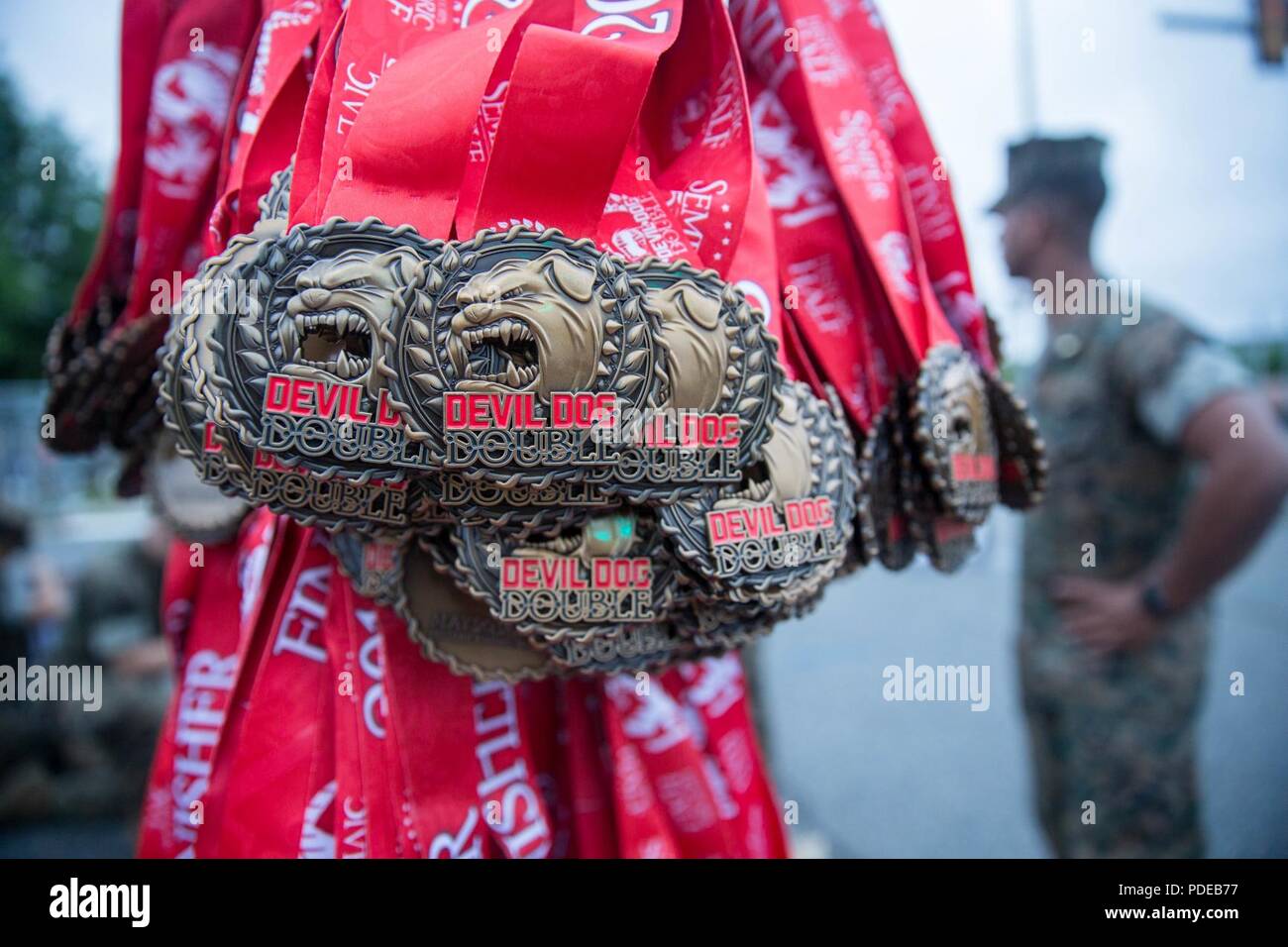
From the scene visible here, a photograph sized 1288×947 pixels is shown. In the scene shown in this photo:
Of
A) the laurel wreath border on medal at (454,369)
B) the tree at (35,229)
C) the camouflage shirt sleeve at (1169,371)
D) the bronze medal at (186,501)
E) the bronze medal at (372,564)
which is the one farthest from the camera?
the tree at (35,229)

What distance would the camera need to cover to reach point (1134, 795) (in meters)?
1.46

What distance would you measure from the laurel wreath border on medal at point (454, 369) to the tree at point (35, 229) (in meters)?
2.43

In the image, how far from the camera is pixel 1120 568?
1.54 meters

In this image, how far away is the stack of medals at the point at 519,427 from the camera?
0.49 meters

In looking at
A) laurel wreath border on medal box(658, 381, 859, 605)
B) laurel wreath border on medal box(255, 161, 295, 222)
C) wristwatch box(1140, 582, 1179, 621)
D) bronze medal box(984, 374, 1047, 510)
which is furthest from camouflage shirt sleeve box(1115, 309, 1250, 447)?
laurel wreath border on medal box(255, 161, 295, 222)

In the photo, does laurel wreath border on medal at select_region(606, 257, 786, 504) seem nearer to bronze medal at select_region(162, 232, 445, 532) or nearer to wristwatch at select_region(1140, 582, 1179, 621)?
bronze medal at select_region(162, 232, 445, 532)

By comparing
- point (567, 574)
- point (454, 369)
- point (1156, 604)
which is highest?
point (454, 369)

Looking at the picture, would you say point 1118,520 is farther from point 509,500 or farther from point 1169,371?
point 509,500

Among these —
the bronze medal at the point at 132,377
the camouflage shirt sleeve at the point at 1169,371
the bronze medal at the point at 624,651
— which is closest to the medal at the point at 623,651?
the bronze medal at the point at 624,651

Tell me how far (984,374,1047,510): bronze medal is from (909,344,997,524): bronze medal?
0.16 feet

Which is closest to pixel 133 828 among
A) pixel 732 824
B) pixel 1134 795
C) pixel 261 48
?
pixel 732 824

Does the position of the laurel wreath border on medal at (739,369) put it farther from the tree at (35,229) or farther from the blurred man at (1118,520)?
the tree at (35,229)

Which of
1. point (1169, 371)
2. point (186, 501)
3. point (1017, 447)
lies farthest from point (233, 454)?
point (1169, 371)

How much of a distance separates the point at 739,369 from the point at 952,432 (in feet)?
0.75
